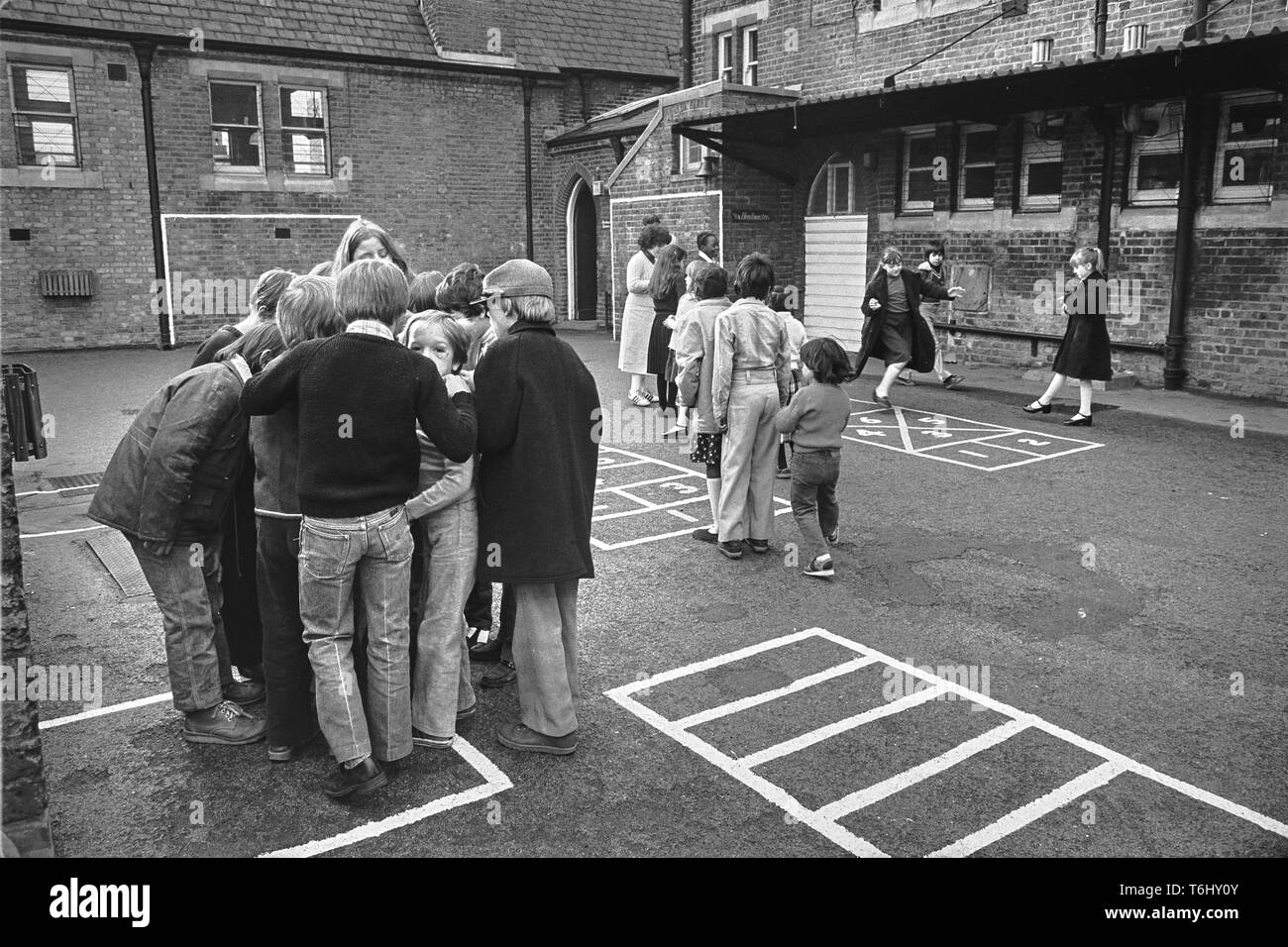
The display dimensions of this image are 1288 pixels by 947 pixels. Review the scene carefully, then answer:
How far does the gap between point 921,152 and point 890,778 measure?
13.8 m

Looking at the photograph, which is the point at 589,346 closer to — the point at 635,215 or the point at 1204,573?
the point at 635,215

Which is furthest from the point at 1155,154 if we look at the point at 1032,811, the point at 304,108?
the point at 304,108

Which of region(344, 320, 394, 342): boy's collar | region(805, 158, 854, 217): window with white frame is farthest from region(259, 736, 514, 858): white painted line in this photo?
region(805, 158, 854, 217): window with white frame

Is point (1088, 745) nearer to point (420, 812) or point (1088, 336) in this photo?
point (420, 812)

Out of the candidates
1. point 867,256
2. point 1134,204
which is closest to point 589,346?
point 867,256

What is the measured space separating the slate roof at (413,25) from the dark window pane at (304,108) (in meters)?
0.90

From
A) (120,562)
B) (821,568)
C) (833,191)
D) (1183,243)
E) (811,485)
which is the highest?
(833,191)

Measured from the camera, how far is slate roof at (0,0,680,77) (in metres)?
19.5

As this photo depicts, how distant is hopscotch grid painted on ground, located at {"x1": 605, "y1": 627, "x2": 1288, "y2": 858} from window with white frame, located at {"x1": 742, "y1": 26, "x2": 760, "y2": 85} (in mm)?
15746

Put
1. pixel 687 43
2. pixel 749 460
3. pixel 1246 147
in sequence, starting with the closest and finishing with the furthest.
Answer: pixel 749 460 → pixel 1246 147 → pixel 687 43

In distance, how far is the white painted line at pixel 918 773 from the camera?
4086 millimetres

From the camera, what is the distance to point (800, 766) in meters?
4.42

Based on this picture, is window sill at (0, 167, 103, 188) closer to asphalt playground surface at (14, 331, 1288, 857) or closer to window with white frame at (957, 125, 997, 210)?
asphalt playground surface at (14, 331, 1288, 857)

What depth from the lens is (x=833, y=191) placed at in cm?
1797
